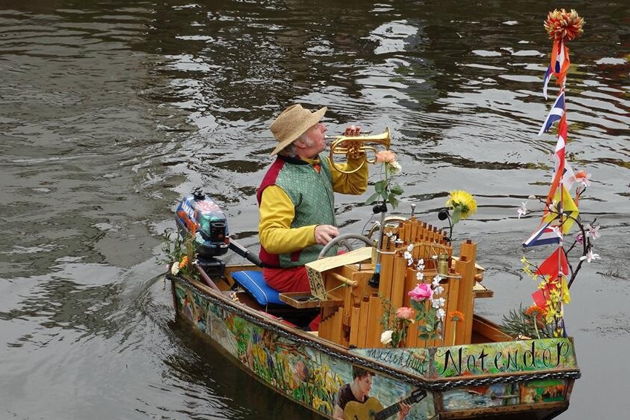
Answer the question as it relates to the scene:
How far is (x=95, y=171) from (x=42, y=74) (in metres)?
5.04

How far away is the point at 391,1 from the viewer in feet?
79.7

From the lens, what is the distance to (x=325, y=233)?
804cm

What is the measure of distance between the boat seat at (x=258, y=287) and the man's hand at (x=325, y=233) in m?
0.81

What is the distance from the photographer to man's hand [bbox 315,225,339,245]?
26.3 feet

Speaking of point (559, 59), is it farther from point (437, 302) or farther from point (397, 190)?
point (437, 302)

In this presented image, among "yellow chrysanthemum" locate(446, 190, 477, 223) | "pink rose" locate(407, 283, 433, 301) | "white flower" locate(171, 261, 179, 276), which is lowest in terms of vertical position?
"white flower" locate(171, 261, 179, 276)

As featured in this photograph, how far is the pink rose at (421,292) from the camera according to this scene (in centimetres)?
685

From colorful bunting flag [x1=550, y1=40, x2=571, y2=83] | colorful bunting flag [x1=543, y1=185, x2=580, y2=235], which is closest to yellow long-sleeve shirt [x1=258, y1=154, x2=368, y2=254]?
colorful bunting flag [x1=543, y1=185, x2=580, y2=235]

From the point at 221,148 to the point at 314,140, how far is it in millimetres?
6396

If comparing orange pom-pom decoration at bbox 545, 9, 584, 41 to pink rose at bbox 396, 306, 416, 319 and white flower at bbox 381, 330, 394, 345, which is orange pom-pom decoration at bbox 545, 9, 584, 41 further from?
white flower at bbox 381, 330, 394, 345

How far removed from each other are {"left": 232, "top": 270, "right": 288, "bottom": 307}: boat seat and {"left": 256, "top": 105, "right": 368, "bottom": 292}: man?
0.20 ft

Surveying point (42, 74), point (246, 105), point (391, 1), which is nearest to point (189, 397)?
point (246, 105)

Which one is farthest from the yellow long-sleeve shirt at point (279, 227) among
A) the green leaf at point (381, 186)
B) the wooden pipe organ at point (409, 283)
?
the green leaf at point (381, 186)

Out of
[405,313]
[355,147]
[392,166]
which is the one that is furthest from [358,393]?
[355,147]
